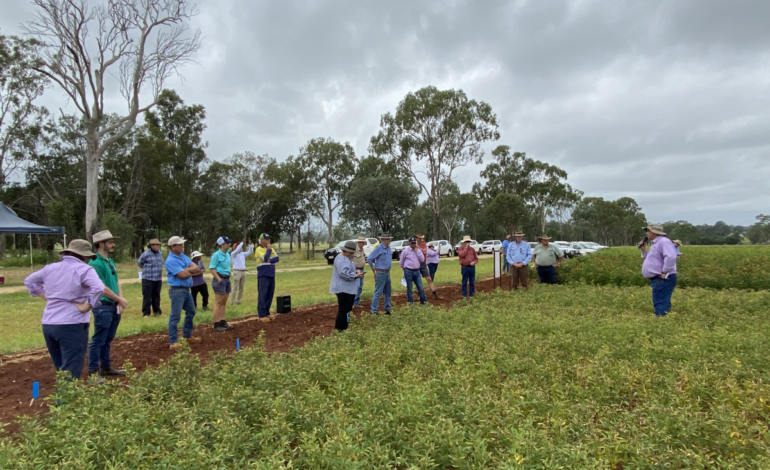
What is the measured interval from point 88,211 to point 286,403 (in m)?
23.0

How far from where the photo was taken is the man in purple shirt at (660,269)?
22.8ft

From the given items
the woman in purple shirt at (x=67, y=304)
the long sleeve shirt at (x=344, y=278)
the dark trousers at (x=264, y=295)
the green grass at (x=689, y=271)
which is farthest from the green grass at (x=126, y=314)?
the green grass at (x=689, y=271)

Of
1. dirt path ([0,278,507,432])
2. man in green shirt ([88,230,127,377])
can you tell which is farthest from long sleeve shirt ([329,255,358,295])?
man in green shirt ([88,230,127,377])

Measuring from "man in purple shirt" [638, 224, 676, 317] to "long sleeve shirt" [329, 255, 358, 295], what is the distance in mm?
4788

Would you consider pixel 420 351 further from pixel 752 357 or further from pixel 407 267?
pixel 407 267

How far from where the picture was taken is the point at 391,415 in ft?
10.4

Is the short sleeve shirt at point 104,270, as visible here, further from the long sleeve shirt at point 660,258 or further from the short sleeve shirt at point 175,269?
the long sleeve shirt at point 660,258

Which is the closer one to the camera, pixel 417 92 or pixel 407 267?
pixel 407 267

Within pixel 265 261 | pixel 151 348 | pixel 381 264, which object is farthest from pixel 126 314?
pixel 381 264

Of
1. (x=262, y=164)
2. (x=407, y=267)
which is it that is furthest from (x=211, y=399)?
(x=262, y=164)

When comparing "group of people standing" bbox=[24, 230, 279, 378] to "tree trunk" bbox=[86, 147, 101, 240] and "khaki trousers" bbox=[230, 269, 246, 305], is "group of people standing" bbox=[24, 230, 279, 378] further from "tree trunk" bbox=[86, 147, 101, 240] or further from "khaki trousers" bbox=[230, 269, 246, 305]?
"tree trunk" bbox=[86, 147, 101, 240]

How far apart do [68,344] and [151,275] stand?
547 centimetres

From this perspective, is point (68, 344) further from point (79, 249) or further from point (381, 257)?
point (381, 257)

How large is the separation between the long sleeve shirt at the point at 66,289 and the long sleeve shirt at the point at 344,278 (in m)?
3.37
